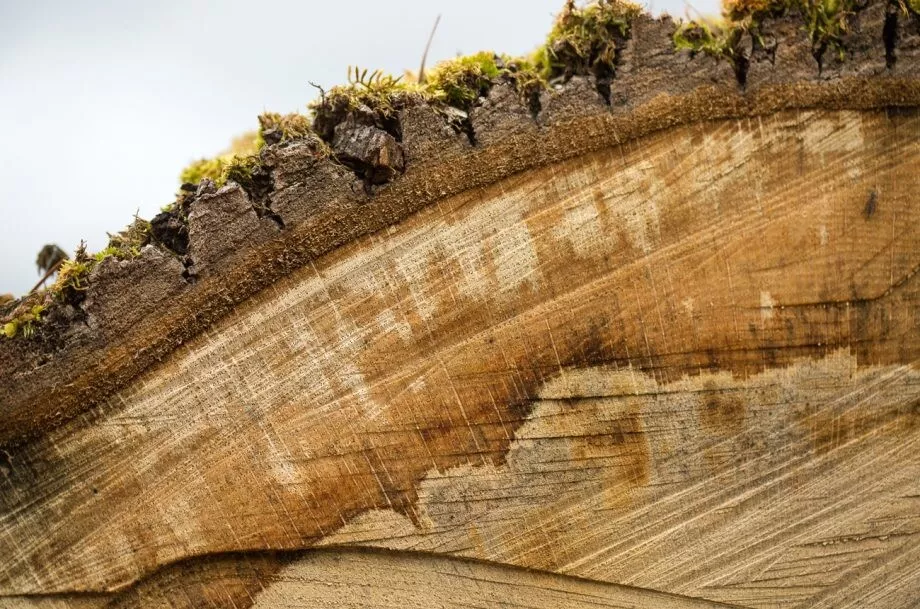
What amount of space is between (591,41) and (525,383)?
86 centimetres

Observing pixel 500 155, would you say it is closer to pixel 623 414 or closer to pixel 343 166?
pixel 343 166

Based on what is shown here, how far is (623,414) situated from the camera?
197 centimetres

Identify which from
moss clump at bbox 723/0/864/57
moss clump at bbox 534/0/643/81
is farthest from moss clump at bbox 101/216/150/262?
moss clump at bbox 723/0/864/57

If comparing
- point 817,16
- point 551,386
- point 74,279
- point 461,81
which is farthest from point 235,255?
point 817,16

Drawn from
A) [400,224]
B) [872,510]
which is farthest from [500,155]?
[872,510]

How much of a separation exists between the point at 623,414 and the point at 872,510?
82 cm

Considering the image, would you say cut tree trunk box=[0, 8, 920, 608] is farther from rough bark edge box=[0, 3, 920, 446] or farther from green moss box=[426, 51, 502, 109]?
green moss box=[426, 51, 502, 109]

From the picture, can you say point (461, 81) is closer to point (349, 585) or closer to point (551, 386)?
point (551, 386)

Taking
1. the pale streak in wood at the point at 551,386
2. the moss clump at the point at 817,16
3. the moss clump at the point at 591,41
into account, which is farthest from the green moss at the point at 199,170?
the moss clump at the point at 817,16

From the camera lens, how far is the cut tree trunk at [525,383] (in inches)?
71.3

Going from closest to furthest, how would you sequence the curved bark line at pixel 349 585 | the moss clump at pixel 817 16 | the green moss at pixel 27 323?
the green moss at pixel 27 323, the moss clump at pixel 817 16, the curved bark line at pixel 349 585

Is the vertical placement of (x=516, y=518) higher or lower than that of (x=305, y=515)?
lower

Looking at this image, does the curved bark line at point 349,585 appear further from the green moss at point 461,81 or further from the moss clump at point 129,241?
the green moss at point 461,81

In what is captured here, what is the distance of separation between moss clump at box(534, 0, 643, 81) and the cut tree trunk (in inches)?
4.4
